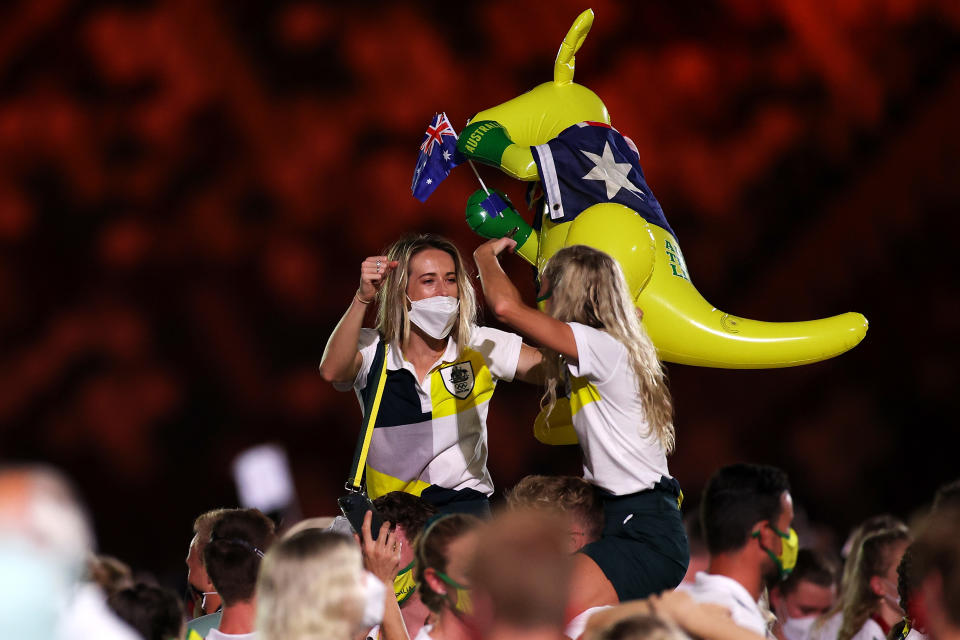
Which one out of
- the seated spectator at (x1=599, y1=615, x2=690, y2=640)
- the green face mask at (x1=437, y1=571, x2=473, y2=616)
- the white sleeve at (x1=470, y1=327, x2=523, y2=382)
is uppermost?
the white sleeve at (x1=470, y1=327, x2=523, y2=382)

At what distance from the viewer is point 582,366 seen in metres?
2.59

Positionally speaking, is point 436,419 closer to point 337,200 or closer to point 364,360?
point 364,360

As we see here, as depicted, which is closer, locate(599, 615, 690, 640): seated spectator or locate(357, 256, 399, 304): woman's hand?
locate(599, 615, 690, 640): seated spectator

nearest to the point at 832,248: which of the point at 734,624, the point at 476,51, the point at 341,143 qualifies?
the point at 476,51

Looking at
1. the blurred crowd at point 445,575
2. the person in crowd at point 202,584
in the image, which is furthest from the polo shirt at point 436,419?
the person in crowd at point 202,584

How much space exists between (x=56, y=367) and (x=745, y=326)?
16.1 feet

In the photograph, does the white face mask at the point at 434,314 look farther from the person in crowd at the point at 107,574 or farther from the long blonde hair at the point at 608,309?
the person in crowd at the point at 107,574

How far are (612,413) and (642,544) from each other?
0.32 m

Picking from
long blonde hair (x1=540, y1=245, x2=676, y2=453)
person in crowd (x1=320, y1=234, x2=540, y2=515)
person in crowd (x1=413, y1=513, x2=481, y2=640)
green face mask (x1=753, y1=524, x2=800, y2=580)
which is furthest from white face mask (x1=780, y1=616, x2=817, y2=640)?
person in crowd (x1=413, y1=513, x2=481, y2=640)

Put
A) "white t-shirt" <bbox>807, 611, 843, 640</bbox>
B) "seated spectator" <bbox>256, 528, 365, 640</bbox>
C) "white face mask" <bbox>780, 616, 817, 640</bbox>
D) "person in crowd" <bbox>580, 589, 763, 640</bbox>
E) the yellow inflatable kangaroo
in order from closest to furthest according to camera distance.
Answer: "seated spectator" <bbox>256, 528, 365, 640</bbox> < "person in crowd" <bbox>580, 589, 763, 640</bbox> < the yellow inflatable kangaroo < "white t-shirt" <bbox>807, 611, 843, 640</bbox> < "white face mask" <bbox>780, 616, 817, 640</bbox>

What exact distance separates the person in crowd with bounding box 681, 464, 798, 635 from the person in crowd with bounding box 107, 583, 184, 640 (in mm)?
1248

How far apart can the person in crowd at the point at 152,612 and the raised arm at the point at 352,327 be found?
0.73m

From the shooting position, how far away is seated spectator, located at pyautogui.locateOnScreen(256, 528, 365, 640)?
1.85 metres

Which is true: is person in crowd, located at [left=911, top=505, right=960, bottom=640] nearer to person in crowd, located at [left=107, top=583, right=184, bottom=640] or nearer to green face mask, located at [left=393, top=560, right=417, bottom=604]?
green face mask, located at [left=393, top=560, right=417, bottom=604]
